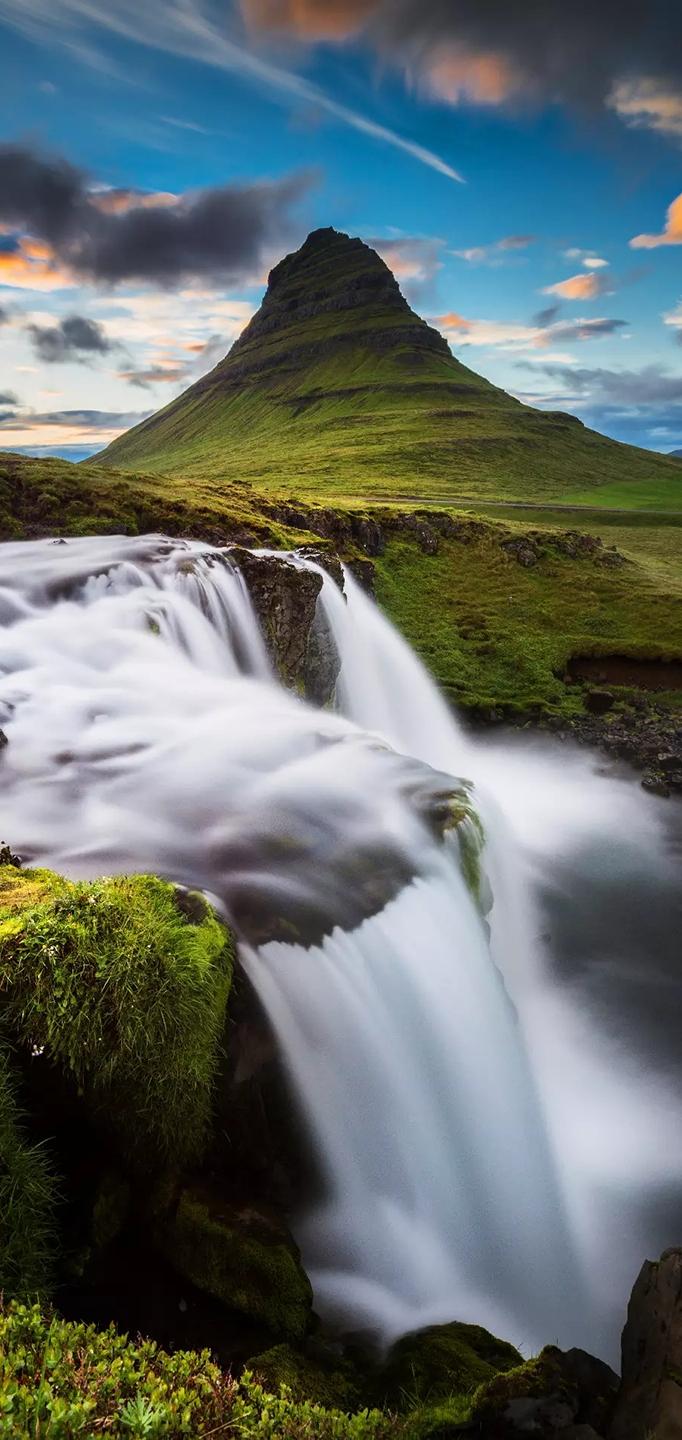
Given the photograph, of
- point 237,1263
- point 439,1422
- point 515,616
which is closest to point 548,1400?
point 439,1422

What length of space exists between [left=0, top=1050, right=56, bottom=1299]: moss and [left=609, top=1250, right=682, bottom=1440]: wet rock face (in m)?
4.41

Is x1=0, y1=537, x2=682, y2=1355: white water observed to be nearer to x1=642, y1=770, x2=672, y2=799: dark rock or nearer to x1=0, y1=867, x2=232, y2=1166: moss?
x1=0, y1=867, x2=232, y2=1166: moss

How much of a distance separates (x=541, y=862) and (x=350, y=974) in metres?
12.9

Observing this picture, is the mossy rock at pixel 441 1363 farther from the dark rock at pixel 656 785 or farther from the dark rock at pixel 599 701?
the dark rock at pixel 599 701

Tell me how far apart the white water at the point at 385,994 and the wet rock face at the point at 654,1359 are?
2.96 m

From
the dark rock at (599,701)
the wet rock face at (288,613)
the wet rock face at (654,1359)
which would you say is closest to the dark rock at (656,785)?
the dark rock at (599,701)

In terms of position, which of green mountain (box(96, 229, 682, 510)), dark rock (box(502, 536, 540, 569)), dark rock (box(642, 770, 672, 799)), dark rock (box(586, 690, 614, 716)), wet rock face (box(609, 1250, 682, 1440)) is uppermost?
green mountain (box(96, 229, 682, 510))

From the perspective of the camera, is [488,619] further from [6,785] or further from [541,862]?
[6,785]

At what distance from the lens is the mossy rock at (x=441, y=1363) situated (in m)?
6.16

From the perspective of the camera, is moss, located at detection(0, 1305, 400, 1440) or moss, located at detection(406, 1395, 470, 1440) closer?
moss, located at detection(0, 1305, 400, 1440)

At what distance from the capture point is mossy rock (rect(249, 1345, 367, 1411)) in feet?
19.0

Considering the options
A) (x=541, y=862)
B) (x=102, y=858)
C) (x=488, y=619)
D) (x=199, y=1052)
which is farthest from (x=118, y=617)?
(x=488, y=619)

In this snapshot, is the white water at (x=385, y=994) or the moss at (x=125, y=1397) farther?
the white water at (x=385, y=994)

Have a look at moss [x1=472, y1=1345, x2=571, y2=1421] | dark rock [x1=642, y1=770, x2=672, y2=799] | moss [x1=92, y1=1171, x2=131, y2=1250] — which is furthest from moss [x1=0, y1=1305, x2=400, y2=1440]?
dark rock [x1=642, y1=770, x2=672, y2=799]
